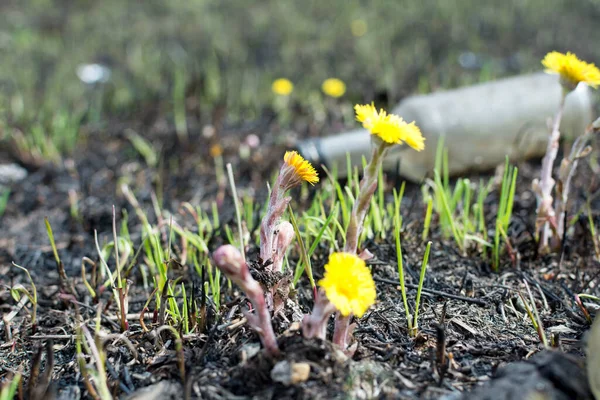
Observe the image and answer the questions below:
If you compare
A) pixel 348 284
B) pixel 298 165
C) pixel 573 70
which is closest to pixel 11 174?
pixel 298 165

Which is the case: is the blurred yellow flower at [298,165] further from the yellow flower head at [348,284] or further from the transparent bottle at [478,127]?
the transparent bottle at [478,127]

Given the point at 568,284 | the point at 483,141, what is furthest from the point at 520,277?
the point at 483,141

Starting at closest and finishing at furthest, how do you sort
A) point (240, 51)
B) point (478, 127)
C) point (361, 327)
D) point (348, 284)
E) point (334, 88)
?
point (348, 284) < point (361, 327) < point (478, 127) < point (334, 88) < point (240, 51)

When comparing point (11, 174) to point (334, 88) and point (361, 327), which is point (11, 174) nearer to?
point (334, 88)

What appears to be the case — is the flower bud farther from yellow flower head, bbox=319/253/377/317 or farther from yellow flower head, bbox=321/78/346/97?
yellow flower head, bbox=321/78/346/97

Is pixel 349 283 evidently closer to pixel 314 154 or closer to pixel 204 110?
pixel 314 154
